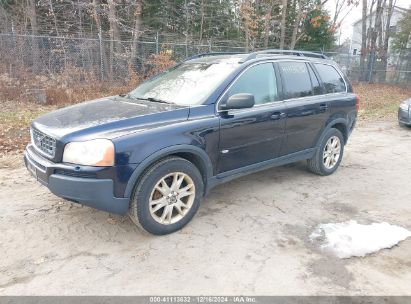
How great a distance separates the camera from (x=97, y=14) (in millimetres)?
14984

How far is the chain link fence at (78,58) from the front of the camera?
10.8 meters

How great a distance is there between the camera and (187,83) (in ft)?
14.3

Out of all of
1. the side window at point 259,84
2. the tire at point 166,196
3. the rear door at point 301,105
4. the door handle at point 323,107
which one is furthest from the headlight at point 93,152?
the door handle at point 323,107

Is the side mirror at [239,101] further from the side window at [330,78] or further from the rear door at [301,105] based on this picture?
the side window at [330,78]

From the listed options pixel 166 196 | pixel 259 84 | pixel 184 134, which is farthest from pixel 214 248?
pixel 259 84

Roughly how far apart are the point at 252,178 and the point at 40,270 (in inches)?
127

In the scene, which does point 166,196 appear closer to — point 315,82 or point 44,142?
point 44,142

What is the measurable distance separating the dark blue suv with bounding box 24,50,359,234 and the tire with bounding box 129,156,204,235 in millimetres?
10

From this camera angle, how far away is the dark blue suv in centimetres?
322

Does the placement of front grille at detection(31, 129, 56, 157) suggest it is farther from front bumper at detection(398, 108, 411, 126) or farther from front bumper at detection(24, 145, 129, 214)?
front bumper at detection(398, 108, 411, 126)

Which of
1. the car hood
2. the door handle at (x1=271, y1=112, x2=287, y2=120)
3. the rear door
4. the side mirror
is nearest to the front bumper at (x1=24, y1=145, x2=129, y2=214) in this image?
the car hood

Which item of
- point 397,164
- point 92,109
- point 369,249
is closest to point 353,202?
point 369,249

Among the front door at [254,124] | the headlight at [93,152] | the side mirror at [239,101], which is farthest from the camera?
the front door at [254,124]

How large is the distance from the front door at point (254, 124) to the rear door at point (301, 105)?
172 mm
